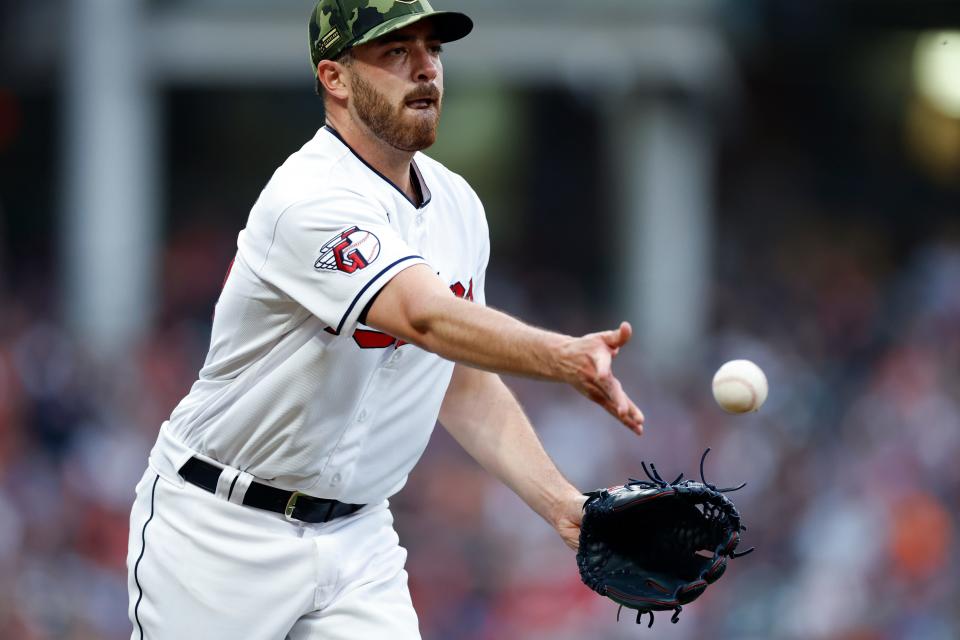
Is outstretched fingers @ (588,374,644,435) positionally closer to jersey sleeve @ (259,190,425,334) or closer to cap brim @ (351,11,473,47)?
jersey sleeve @ (259,190,425,334)

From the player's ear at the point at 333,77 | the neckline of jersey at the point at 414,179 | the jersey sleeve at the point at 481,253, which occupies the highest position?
the player's ear at the point at 333,77

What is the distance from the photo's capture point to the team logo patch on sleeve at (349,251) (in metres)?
3.51

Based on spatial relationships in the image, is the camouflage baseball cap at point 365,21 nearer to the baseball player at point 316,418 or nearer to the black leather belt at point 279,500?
the baseball player at point 316,418

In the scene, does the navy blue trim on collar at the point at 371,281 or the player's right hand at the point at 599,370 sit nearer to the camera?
the player's right hand at the point at 599,370

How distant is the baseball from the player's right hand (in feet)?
2.91

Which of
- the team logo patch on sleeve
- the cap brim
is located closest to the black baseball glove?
the team logo patch on sleeve

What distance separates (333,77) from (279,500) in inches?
44.7

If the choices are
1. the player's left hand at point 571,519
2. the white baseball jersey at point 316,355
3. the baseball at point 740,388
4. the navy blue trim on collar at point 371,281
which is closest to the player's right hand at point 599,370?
the navy blue trim on collar at point 371,281

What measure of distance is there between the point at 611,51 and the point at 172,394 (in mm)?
6019

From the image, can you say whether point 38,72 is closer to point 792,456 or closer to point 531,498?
point 792,456

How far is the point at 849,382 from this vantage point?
11445 millimetres

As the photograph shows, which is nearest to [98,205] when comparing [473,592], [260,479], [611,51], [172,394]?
[172,394]

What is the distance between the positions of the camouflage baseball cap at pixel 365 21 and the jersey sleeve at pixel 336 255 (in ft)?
1.63

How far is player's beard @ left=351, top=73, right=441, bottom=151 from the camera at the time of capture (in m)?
3.94
